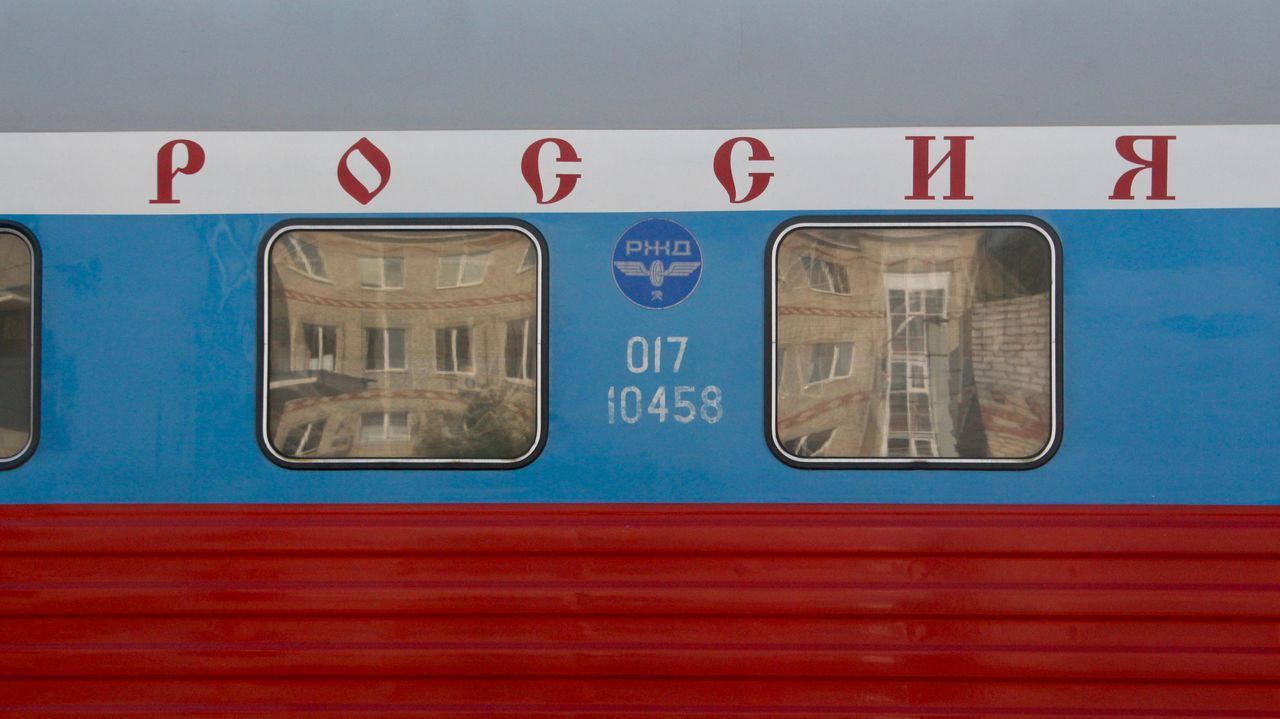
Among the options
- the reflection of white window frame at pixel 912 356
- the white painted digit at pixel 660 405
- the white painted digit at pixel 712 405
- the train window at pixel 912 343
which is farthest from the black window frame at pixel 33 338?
the reflection of white window frame at pixel 912 356

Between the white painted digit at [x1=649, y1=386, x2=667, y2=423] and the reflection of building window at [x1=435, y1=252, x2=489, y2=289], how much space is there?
24.1 inches

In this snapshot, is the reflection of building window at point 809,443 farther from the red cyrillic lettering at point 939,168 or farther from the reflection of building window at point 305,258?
the reflection of building window at point 305,258

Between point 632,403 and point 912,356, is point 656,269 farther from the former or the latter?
point 912,356

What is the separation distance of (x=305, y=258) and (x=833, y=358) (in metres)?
1.57

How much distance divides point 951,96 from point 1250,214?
91cm

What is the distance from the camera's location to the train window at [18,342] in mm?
3139

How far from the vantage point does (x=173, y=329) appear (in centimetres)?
313

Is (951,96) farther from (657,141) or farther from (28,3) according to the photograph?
(28,3)

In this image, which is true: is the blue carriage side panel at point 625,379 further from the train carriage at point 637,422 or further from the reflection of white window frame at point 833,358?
the reflection of white window frame at point 833,358

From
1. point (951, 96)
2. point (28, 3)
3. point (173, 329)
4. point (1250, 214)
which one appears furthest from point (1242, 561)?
point (28, 3)

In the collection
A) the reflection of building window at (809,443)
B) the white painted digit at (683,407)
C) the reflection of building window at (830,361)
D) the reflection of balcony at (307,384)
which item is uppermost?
the reflection of building window at (830,361)

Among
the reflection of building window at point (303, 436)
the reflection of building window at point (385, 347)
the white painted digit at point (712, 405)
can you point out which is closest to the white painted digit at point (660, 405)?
the white painted digit at point (712, 405)

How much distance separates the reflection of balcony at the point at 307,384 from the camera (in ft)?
10.3

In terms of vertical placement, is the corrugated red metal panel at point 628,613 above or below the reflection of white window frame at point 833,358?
below
